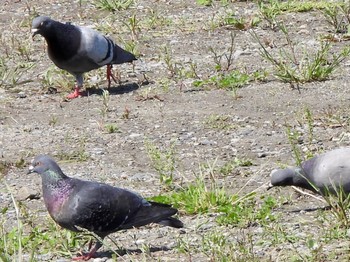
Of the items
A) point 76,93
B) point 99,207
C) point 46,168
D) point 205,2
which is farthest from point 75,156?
point 205,2

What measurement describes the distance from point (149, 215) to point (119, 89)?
4282 millimetres

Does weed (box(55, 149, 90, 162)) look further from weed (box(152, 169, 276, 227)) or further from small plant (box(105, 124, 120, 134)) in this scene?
weed (box(152, 169, 276, 227))

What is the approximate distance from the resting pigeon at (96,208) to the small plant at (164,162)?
1125mm

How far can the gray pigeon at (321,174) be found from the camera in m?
6.24

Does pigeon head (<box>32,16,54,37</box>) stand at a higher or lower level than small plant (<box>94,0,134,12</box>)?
higher

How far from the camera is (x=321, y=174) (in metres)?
6.33

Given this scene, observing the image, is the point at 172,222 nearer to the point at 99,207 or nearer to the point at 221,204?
the point at 99,207

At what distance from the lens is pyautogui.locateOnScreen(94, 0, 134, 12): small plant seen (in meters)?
12.2

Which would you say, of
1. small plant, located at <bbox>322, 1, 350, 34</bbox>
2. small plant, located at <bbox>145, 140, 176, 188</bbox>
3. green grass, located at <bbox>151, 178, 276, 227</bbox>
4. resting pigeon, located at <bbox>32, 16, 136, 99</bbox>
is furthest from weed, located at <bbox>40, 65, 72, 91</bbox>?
green grass, located at <bbox>151, 178, 276, 227</bbox>

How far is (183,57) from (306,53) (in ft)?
4.66

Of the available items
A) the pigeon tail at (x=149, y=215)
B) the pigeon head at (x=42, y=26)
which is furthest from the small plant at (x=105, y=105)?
the pigeon tail at (x=149, y=215)

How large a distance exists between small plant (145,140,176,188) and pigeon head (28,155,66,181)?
118 cm

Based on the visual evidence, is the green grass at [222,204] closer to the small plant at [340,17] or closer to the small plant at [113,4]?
the small plant at [340,17]

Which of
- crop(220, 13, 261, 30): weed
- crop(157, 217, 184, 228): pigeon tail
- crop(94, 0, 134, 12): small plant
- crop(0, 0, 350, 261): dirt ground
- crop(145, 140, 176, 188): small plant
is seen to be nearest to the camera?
crop(157, 217, 184, 228): pigeon tail
